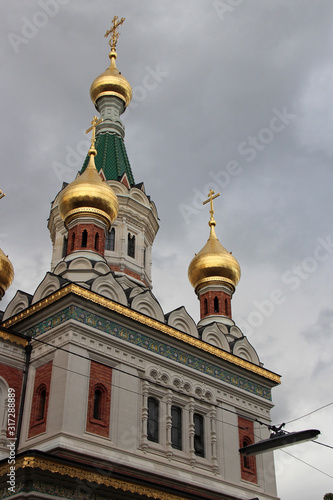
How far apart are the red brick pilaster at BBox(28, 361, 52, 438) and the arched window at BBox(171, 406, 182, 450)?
8.94ft

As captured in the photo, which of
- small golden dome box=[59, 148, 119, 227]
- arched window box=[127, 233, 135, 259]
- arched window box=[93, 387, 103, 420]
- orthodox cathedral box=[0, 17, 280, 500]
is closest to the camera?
orthodox cathedral box=[0, 17, 280, 500]

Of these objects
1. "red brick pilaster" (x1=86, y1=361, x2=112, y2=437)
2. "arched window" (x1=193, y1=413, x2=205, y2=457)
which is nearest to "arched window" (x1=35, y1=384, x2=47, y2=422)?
"red brick pilaster" (x1=86, y1=361, x2=112, y2=437)

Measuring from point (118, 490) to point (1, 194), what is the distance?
29.7 ft

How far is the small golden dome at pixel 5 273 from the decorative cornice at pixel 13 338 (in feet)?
11.1

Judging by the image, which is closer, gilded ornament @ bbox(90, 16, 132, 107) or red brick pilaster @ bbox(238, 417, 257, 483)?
red brick pilaster @ bbox(238, 417, 257, 483)

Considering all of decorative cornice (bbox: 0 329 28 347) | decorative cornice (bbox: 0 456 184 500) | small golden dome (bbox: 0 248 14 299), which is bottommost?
decorative cornice (bbox: 0 456 184 500)

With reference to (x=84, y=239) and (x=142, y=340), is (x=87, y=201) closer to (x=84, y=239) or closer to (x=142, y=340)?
(x=84, y=239)

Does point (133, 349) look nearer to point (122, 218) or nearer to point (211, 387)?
point (211, 387)

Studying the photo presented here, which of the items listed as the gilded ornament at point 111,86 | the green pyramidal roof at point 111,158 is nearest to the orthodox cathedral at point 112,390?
the green pyramidal roof at point 111,158

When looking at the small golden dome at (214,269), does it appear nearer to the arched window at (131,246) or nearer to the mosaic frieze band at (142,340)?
the arched window at (131,246)

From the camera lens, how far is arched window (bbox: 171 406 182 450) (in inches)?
520

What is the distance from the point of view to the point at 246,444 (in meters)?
14.6

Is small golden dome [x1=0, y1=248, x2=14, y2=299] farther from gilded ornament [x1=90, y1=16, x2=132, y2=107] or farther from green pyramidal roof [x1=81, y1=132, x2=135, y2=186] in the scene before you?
gilded ornament [x1=90, y1=16, x2=132, y2=107]

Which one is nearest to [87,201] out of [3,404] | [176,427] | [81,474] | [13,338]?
[13,338]
